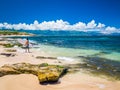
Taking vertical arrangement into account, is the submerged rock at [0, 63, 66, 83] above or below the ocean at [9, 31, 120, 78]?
above

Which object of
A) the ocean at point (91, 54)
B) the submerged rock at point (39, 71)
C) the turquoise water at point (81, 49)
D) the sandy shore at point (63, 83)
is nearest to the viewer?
the sandy shore at point (63, 83)

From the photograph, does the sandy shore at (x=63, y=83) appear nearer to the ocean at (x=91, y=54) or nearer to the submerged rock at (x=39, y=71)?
the submerged rock at (x=39, y=71)

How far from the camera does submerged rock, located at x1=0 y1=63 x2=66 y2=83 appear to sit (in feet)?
40.7

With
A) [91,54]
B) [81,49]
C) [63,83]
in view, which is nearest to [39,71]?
[63,83]

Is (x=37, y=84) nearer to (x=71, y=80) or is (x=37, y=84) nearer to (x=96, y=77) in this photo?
(x=71, y=80)

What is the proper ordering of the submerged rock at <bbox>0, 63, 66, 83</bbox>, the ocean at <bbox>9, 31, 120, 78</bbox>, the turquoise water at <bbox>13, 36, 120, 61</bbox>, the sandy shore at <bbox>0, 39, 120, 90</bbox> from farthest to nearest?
1. the turquoise water at <bbox>13, 36, 120, 61</bbox>
2. the ocean at <bbox>9, 31, 120, 78</bbox>
3. the submerged rock at <bbox>0, 63, 66, 83</bbox>
4. the sandy shore at <bbox>0, 39, 120, 90</bbox>

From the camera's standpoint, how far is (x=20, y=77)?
13.5 m

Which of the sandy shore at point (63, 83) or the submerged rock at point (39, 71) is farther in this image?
the submerged rock at point (39, 71)

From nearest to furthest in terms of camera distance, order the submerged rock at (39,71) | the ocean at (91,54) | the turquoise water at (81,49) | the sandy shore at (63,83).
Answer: the sandy shore at (63,83) → the submerged rock at (39,71) → the ocean at (91,54) → the turquoise water at (81,49)

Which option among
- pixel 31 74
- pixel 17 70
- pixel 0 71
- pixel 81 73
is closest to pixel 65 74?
pixel 81 73

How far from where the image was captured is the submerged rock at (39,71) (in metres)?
12.4

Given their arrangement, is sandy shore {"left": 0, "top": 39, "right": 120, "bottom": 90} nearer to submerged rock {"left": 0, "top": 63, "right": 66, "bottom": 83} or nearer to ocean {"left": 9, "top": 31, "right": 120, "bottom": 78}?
submerged rock {"left": 0, "top": 63, "right": 66, "bottom": 83}

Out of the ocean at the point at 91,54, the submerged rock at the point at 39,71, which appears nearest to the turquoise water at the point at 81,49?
the ocean at the point at 91,54

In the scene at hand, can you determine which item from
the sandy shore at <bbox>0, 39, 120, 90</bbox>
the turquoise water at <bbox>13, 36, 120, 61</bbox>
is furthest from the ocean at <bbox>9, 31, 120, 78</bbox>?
the sandy shore at <bbox>0, 39, 120, 90</bbox>
